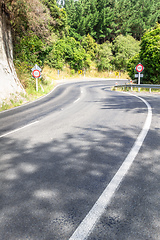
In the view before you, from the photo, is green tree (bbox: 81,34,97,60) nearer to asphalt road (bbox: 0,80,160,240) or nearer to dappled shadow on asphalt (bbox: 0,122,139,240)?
asphalt road (bbox: 0,80,160,240)

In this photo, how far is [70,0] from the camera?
238 ft

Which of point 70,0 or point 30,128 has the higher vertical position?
point 70,0

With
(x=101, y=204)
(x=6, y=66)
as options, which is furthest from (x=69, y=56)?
(x=101, y=204)

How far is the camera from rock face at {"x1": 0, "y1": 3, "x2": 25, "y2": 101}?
13.4m

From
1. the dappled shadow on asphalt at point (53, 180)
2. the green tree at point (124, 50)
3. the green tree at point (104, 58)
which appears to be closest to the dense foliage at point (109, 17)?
the green tree at point (104, 58)

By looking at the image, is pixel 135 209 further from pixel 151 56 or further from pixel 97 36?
pixel 97 36

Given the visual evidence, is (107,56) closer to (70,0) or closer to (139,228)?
(70,0)

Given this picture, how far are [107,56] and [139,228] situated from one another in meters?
66.5

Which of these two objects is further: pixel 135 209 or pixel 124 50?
pixel 124 50

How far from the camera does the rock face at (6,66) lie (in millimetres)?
13448

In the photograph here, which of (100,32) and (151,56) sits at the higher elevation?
(100,32)

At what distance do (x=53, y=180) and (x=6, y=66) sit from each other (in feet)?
42.2

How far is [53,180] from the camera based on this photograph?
11.1 ft

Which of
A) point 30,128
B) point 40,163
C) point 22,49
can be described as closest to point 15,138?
point 30,128
